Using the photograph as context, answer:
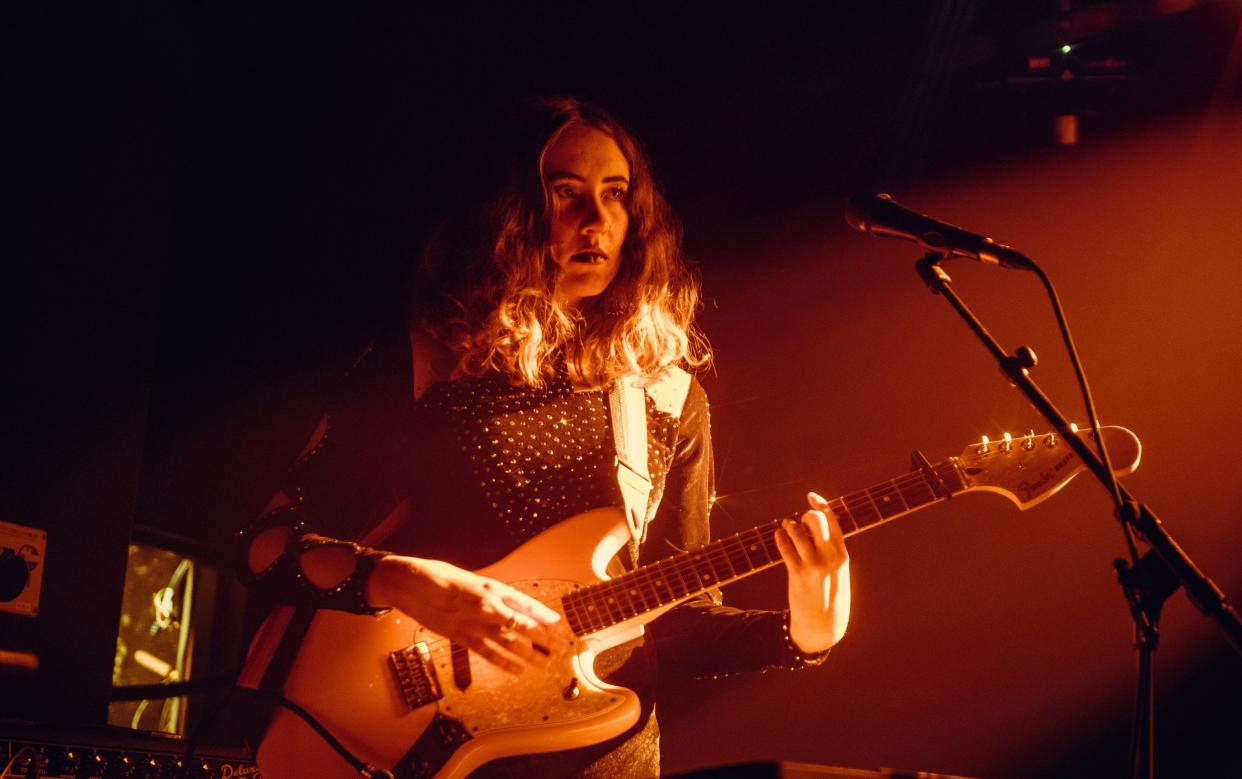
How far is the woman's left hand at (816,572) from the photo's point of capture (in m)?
A: 2.37

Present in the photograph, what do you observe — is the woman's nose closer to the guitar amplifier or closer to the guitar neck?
the guitar neck

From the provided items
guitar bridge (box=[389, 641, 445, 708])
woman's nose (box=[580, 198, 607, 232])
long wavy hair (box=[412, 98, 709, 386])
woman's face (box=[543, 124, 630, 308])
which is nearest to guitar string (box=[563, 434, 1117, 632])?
guitar bridge (box=[389, 641, 445, 708])

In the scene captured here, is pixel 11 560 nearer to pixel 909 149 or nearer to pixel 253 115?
pixel 253 115

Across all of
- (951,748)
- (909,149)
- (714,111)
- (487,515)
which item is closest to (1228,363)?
(909,149)

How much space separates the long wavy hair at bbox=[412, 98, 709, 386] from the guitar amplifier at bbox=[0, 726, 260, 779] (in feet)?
3.48

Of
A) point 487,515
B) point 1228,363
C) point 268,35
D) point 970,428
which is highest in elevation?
point 268,35

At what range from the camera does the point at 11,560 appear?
8.27ft

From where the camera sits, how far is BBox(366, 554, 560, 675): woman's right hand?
212 centimetres

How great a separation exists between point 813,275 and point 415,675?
208 cm

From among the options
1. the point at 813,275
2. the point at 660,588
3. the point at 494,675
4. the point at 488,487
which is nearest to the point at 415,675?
the point at 494,675

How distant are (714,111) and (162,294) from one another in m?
1.97

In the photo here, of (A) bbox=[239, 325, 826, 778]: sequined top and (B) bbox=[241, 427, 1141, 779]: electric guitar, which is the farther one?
(A) bbox=[239, 325, 826, 778]: sequined top

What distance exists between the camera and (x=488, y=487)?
2.37 m

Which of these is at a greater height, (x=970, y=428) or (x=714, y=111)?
A: (x=714, y=111)
